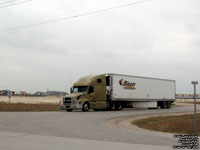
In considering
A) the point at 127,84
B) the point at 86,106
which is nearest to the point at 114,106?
the point at 127,84

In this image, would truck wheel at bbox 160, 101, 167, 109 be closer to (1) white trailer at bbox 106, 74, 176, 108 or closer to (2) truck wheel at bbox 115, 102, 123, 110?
(1) white trailer at bbox 106, 74, 176, 108

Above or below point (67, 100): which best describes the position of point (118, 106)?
below

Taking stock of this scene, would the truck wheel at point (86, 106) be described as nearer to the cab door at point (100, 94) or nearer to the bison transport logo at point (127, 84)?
the cab door at point (100, 94)

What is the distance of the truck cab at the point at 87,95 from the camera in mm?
30391

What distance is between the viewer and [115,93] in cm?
3353

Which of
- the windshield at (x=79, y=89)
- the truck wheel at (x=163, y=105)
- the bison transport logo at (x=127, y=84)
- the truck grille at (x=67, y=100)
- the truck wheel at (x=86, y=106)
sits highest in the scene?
the bison transport logo at (x=127, y=84)

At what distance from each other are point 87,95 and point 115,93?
3.73 m

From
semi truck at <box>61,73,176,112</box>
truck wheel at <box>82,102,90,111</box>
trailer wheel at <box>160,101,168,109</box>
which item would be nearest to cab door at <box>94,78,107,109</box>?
semi truck at <box>61,73,176,112</box>

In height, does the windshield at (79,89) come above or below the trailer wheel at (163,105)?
above

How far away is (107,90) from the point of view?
3319 cm

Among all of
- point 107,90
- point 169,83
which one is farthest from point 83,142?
point 169,83

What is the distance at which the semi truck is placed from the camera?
102 feet

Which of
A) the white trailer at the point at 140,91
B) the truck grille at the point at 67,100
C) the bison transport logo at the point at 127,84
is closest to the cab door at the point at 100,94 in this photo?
the white trailer at the point at 140,91

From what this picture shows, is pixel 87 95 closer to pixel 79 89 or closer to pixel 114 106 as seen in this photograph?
pixel 79 89
